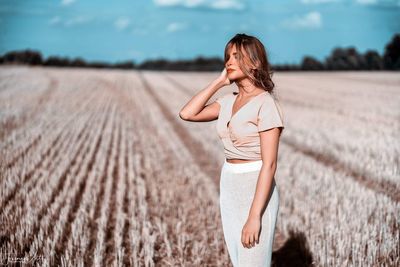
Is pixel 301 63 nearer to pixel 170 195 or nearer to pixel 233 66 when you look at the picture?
pixel 170 195

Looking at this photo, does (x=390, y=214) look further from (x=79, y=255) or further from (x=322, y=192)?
(x=79, y=255)

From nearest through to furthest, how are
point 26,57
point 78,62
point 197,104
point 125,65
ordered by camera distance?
point 197,104, point 26,57, point 78,62, point 125,65

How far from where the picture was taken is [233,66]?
8.17 feet

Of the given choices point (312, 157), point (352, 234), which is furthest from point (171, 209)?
point (312, 157)

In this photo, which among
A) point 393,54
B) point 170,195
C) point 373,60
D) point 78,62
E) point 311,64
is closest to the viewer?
point 170,195

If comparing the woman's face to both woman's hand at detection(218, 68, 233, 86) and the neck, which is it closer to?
the neck

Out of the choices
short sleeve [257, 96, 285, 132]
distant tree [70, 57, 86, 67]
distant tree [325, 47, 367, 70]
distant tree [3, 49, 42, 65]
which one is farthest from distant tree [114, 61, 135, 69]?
short sleeve [257, 96, 285, 132]

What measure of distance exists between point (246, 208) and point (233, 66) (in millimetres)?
781

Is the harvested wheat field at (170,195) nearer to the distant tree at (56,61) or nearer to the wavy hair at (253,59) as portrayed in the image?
the wavy hair at (253,59)

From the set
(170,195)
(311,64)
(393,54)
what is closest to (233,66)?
(170,195)

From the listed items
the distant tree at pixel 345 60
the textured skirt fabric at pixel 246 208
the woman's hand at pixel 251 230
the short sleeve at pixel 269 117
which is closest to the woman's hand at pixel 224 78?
the short sleeve at pixel 269 117

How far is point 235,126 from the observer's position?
252 cm

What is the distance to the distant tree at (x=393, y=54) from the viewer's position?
67.4 m

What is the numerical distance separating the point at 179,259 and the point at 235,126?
2605mm
